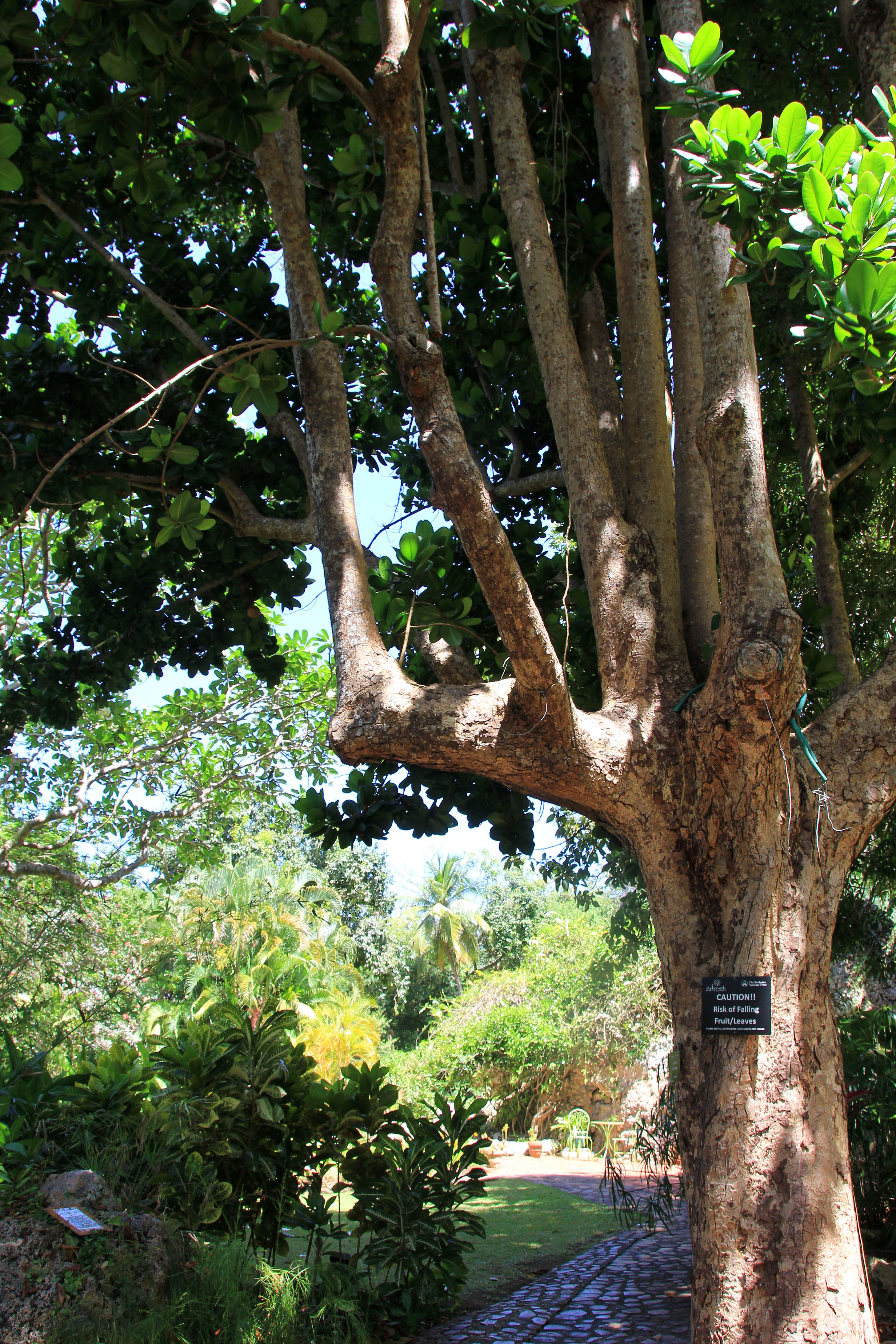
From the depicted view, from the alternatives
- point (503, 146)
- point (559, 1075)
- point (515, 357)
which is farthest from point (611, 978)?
point (503, 146)

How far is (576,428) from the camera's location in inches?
147

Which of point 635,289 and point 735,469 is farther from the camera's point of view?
point 635,289

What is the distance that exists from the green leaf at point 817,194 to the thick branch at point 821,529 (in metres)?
1.66

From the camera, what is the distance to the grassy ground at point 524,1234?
5.48 meters

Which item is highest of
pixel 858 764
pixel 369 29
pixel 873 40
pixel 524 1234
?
pixel 873 40

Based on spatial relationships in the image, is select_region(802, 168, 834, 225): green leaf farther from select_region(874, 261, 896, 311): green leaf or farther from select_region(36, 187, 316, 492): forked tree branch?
select_region(36, 187, 316, 492): forked tree branch

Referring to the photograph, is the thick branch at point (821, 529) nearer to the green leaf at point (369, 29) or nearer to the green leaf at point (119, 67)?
the green leaf at point (369, 29)

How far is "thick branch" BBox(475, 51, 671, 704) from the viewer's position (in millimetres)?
3488

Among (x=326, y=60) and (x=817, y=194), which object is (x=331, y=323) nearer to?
(x=326, y=60)

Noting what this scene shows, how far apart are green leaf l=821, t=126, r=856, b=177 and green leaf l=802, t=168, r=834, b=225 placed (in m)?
0.05

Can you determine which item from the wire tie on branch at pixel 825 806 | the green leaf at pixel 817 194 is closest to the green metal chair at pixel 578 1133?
the wire tie on branch at pixel 825 806

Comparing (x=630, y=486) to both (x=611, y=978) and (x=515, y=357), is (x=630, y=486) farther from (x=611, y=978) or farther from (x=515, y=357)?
(x=611, y=978)

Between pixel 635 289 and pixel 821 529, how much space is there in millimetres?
1633

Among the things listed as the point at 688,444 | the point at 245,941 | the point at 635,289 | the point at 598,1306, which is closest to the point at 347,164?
the point at 635,289
